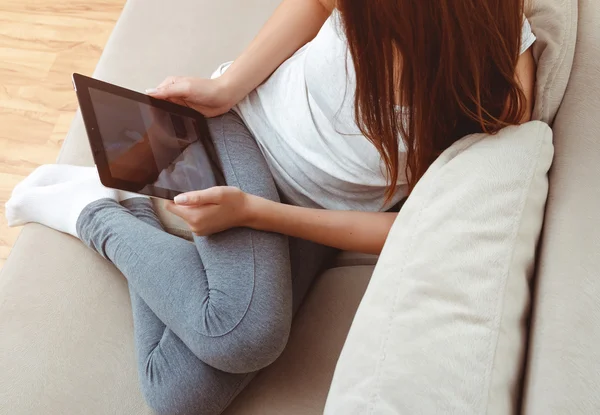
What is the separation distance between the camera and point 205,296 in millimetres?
855

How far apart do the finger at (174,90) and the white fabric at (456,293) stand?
44 centimetres

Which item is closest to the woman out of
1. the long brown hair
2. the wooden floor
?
the long brown hair

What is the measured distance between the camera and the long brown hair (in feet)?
2.10

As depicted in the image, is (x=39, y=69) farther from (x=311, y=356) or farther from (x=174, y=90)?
(x=311, y=356)

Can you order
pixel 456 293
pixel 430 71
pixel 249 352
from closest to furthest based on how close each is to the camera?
pixel 456 293
pixel 430 71
pixel 249 352

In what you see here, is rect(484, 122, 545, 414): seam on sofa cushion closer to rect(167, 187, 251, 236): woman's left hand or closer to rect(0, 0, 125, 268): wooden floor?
rect(167, 187, 251, 236): woman's left hand

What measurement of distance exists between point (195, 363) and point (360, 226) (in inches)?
12.5

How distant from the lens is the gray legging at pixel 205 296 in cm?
82

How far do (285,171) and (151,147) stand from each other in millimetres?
222

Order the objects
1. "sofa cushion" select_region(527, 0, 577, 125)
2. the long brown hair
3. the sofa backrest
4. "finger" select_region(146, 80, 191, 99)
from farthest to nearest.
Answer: "finger" select_region(146, 80, 191, 99), "sofa cushion" select_region(527, 0, 577, 125), the long brown hair, the sofa backrest

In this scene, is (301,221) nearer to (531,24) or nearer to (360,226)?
(360,226)

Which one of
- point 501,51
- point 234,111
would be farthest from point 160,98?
point 501,51

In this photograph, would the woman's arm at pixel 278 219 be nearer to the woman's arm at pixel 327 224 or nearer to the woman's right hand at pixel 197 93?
the woman's arm at pixel 327 224

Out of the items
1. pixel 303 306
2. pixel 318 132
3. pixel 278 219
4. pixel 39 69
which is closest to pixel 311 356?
pixel 303 306
